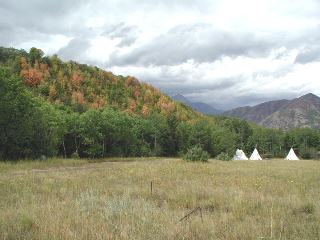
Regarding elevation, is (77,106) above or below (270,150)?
above

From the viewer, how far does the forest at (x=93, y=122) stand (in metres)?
41.9

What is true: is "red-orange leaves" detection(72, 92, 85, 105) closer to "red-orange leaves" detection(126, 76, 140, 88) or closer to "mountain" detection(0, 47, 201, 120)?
"mountain" detection(0, 47, 201, 120)

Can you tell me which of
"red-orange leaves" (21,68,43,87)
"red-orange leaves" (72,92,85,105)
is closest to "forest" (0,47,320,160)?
"red-orange leaves" (21,68,43,87)

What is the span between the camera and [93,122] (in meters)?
59.6

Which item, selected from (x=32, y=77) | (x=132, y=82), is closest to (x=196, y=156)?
(x=32, y=77)

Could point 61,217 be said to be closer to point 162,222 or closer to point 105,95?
point 162,222

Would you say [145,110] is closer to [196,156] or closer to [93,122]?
[93,122]

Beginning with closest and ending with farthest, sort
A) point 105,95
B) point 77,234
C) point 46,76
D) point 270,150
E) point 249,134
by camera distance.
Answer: point 77,234 → point 46,76 → point 105,95 → point 270,150 → point 249,134

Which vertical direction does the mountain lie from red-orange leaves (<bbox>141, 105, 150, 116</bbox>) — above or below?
above

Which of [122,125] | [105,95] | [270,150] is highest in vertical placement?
[105,95]

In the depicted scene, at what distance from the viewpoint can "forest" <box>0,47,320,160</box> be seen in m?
41.9

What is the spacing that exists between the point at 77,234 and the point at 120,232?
79 cm

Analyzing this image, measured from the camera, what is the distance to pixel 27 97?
42500 mm

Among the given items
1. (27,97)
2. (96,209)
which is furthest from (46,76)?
(96,209)
